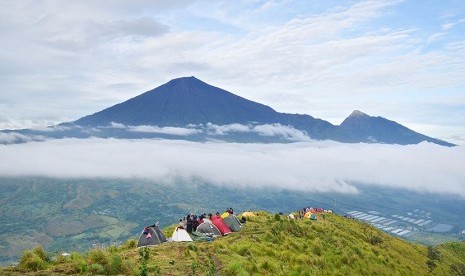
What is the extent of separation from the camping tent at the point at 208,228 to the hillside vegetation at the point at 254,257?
5.39 feet

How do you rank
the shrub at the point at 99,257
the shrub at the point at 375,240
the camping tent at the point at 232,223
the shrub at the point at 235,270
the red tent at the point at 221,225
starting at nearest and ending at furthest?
the shrub at the point at 99,257 → the shrub at the point at 235,270 → the red tent at the point at 221,225 → the camping tent at the point at 232,223 → the shrub at the point at 375,240

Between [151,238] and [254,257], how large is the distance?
8614mm

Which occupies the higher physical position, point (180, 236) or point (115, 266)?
point (115, 266)

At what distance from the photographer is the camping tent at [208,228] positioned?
3241cm

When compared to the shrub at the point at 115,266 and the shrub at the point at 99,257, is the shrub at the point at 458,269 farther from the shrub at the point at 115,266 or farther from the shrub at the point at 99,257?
the shrub at the point at 99,257

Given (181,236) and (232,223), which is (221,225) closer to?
(232,223)

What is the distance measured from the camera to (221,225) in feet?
111

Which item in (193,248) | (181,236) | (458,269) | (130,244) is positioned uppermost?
(193,248)

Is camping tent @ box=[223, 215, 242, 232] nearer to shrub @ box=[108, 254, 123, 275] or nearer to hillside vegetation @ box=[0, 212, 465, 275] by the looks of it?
hillside vegetation @ box=[0, 212, 465, 275]

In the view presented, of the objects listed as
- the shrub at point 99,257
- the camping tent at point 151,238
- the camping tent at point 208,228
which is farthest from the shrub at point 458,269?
the shrub at point 99,257

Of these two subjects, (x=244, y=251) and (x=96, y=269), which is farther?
(x=244, y=251)

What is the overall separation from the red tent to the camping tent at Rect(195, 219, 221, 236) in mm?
611

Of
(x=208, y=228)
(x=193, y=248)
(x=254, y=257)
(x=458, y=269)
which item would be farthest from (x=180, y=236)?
(x=458, y=269)

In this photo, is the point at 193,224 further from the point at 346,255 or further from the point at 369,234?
the point at 369,234
